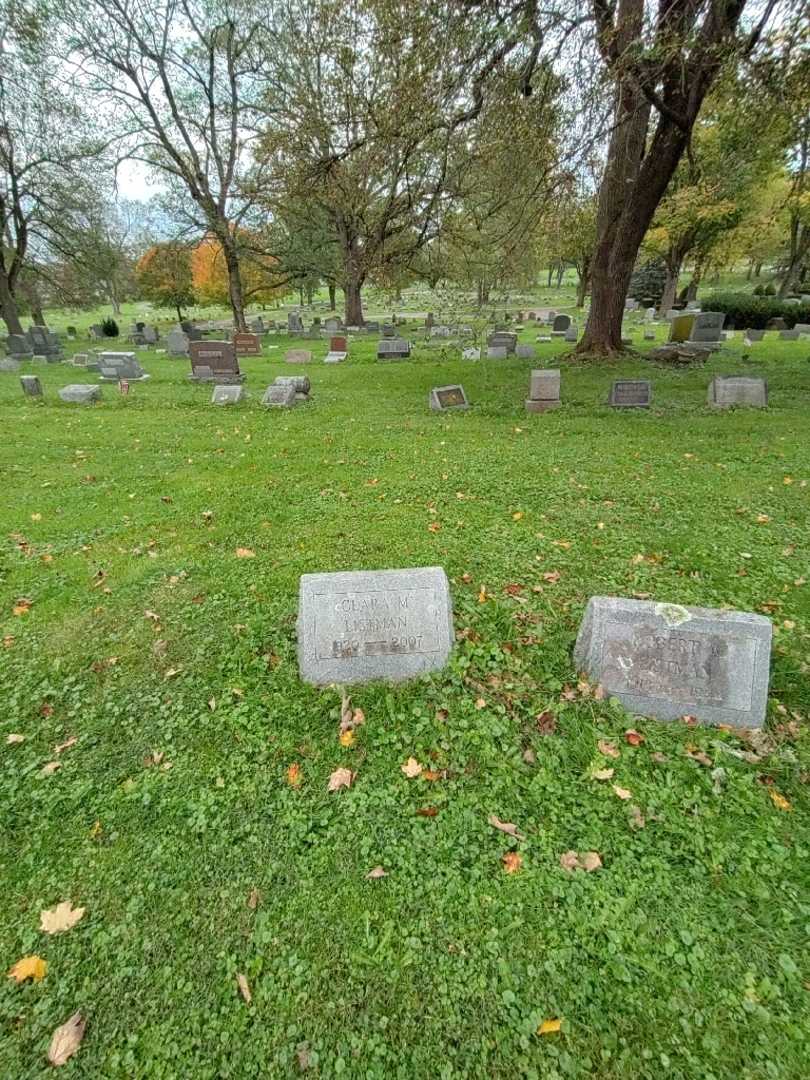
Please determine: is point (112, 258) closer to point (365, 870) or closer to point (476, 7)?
point (476, 7)

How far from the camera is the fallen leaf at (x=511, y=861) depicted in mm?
2375

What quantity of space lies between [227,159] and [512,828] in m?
28.7

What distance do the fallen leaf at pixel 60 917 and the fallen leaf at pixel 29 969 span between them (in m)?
0.11

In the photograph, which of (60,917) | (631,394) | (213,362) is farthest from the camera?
(213,362)

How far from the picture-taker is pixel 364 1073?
179 centimetres

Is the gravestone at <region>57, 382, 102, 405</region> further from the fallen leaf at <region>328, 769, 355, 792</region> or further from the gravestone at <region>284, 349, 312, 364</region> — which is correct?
the fallen leaf at <region>328, 769, 355, 792</region>

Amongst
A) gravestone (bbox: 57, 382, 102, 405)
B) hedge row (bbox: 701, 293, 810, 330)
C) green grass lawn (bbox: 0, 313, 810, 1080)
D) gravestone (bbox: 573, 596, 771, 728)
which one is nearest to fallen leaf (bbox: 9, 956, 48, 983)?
green grass lawn (bbox: 0, 313, 810, 1080)

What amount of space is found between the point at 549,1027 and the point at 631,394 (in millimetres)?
10546

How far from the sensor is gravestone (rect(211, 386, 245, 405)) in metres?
12.2

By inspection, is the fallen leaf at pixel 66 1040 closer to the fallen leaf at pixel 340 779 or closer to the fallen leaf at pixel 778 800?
the fallen leaf at pixel 340 779

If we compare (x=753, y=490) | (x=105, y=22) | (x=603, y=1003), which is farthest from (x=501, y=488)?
(x=105, y=22)

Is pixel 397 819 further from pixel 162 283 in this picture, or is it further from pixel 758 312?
pixel 162 283

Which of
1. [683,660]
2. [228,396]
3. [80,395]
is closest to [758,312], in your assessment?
[228,396]

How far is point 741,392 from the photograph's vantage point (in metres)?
10.2
